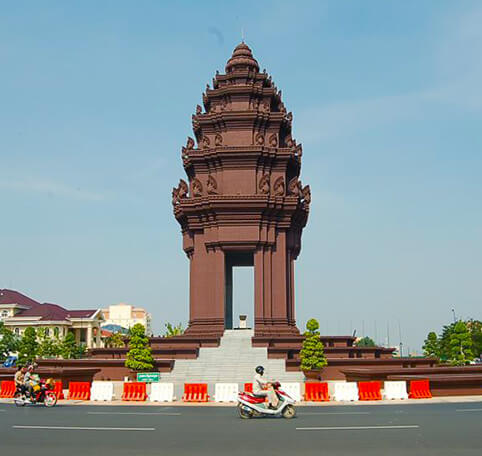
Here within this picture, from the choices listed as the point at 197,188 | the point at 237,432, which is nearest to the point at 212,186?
the point at 197,188

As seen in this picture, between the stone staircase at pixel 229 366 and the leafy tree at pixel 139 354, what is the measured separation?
125cm

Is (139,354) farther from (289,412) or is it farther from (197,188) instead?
(289,412)

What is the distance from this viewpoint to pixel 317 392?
26016mm

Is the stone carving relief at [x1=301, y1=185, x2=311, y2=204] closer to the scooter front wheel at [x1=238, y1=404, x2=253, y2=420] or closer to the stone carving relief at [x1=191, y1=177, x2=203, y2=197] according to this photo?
the stone carving relief at [x1=191, y1=177, x2=203, y2=197]

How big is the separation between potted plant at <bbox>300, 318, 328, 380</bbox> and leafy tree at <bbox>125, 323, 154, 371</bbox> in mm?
8633

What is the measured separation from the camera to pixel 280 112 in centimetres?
4578

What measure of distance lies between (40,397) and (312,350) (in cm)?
1512

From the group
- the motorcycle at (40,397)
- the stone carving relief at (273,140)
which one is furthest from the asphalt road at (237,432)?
the stone carving relief at (273,140)

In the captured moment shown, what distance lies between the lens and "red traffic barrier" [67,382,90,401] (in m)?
27.1

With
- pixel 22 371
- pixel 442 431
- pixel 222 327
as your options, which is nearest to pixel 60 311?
pixel 222 327

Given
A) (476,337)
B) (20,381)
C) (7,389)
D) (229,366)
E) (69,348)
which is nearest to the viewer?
(20,381)

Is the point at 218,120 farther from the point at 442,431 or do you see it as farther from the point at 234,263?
the point at 442,431

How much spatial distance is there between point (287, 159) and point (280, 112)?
418cm

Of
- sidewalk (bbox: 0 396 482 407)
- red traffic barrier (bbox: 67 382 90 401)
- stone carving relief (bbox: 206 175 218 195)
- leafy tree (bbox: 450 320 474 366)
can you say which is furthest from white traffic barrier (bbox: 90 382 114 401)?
leafy tree (bbox: 450 320 474 366)
